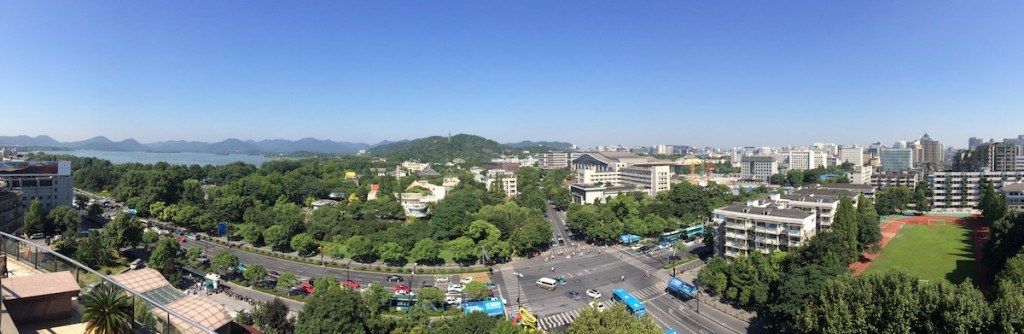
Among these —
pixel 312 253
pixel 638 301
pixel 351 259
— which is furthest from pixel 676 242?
pixel 312 253

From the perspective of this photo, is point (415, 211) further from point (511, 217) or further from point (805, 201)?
point (805, 201)

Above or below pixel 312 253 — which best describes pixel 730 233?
above

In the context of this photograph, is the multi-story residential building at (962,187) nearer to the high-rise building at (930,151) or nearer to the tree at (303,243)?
the tree at (303,243)

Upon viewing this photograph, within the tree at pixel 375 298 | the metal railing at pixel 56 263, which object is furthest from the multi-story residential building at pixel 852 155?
the metal railing at pixel 56 263

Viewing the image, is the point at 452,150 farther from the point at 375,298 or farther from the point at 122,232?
the point at 375,298

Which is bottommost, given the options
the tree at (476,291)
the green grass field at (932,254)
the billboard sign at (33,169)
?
the tree at (476,291)

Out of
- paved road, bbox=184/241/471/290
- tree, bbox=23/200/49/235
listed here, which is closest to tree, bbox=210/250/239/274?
paved road, bbox=184/241/471/290

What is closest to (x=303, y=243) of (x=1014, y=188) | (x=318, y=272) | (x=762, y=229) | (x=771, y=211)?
Result: (x=318, y=272)
